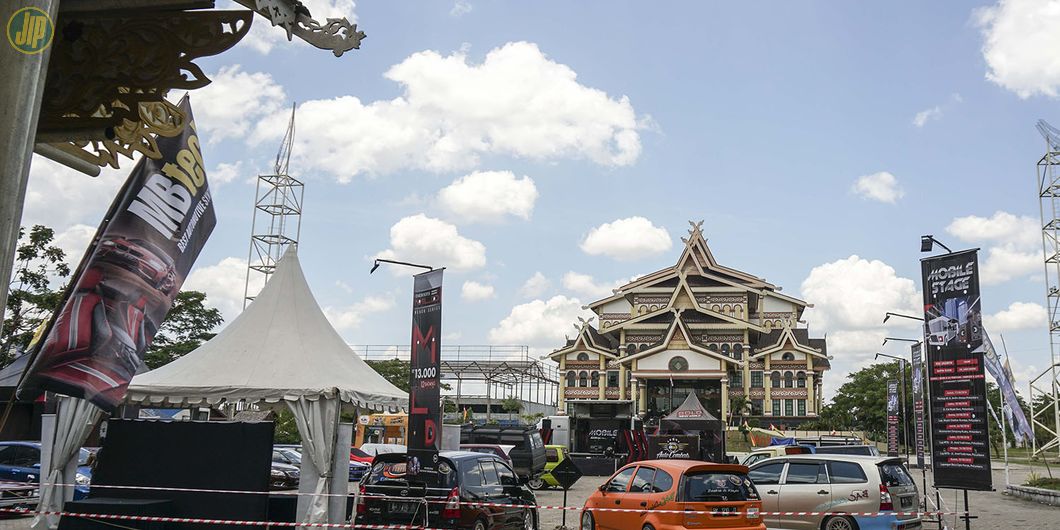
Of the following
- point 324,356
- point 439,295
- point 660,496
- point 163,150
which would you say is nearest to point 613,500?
point 660,496

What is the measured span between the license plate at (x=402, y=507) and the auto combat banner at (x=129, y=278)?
6.91 m

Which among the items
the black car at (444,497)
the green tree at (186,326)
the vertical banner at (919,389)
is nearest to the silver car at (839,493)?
the black car at (444,497)

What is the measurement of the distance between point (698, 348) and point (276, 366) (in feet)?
173

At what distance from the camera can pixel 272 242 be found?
45.0m

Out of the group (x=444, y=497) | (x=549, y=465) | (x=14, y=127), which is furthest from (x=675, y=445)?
(x=14, y=127)

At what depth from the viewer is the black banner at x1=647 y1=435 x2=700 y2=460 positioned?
28219 mm

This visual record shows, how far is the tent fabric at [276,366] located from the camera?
1223cm

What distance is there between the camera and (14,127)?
8.66 ft

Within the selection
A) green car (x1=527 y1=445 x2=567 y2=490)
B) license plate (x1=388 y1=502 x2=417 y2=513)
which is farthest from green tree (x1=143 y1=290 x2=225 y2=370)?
license plate (x1=388 y1=502 x2=417 y2=513)

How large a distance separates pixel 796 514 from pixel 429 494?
615cm

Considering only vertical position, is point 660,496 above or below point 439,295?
below

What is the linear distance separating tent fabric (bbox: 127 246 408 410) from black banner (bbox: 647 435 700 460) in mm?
16064

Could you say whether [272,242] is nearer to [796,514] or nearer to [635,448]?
[635,448]

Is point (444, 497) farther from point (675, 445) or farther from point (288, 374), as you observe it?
point (675, 445)
